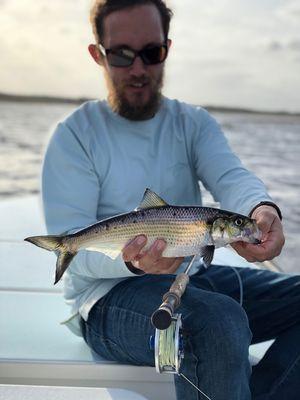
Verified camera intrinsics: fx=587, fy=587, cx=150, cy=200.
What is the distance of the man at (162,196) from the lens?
208 cm

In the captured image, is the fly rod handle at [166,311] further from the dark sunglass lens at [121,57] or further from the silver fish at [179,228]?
the dark sunglass lens at [121,57]

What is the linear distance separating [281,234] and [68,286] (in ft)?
3.26

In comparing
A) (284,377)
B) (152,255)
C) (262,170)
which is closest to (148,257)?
(152,255)

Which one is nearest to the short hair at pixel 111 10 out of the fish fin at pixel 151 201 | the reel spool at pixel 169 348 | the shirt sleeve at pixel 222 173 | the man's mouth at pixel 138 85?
the man's mouth at pixel 138 85

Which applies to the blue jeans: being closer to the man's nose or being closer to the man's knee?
the man's knee

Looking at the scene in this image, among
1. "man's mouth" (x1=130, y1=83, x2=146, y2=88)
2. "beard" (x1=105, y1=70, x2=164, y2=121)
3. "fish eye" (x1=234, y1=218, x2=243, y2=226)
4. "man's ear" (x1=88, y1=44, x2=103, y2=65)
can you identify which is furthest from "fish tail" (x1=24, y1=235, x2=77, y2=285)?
"man's ear" (x1=88, y1=44, x2=103, y2=65)

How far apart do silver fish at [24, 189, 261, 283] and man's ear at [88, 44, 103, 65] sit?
110cm

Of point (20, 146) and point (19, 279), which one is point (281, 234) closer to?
point (19, 279)

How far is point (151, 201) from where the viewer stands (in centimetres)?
211

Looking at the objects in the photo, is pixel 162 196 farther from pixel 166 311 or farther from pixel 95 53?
pixel 166 311

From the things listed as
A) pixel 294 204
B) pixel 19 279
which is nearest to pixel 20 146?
pixel 294 204

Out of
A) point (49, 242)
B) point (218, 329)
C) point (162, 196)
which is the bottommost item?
point (218, 329)

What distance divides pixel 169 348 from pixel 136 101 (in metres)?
1.31

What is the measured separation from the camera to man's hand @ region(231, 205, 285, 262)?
2.17m
